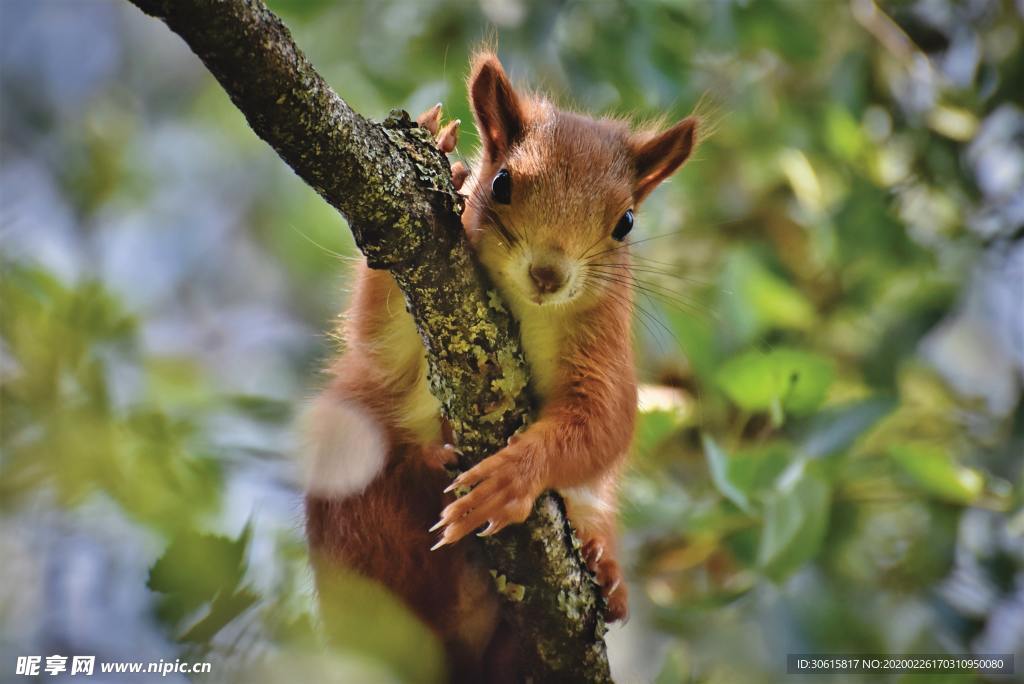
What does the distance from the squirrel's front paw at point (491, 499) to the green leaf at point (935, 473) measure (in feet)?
5.01

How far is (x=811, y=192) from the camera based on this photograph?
14.9 ft

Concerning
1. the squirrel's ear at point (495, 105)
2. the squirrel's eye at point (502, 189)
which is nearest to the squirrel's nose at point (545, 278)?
the squirrel's eye at point (502, 189)

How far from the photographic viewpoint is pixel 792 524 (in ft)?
8.72

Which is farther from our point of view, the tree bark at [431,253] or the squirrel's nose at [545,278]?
the squirrel's nose at [545,278]

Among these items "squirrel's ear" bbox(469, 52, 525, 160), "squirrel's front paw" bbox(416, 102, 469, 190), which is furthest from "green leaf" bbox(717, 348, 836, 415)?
"squirrel's front paw" bbox(416, 102, 469, 190)

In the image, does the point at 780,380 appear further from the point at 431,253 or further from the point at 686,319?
the point at 431,253

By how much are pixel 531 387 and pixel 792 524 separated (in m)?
0.82

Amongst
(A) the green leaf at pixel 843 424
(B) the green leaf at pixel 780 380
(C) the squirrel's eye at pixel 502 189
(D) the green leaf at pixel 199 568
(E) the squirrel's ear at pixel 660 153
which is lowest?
(D) the green leaf at pixel 199 568

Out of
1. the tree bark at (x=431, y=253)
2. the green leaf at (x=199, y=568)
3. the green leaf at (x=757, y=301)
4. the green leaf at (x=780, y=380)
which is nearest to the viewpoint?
the tree bark at (x=431, y=253)

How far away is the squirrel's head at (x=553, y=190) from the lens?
236 cm

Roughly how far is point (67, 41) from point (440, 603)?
11.1 feet

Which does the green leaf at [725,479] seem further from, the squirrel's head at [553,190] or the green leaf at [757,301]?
the green leaf at [757,301]

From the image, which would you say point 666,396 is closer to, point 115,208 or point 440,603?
point 440,603

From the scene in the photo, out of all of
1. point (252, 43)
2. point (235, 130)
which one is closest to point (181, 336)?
point (235, 130)
